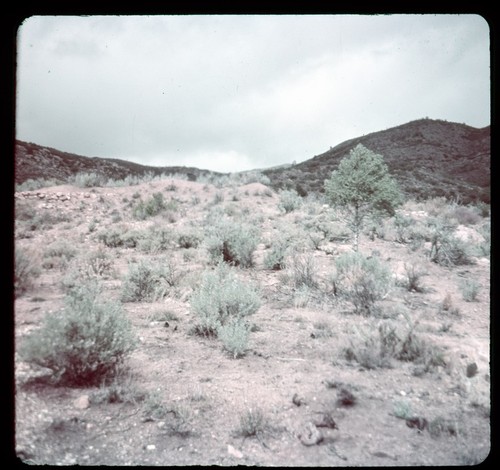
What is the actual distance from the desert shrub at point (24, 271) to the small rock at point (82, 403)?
2.93 metres

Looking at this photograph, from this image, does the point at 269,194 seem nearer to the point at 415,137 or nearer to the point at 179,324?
the point at 179,324

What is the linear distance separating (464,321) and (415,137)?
157 feet

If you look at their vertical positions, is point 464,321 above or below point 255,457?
above

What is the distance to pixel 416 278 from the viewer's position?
691 centimetres

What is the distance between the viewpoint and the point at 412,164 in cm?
3822

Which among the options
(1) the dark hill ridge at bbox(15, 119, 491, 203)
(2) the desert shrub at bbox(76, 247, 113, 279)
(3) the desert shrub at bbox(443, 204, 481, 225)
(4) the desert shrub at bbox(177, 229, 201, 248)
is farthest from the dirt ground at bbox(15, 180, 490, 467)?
(1) the dark hill ridge at bbox(15, 119, 491, 203)

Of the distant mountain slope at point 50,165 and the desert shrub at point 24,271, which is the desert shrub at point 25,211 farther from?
the distant mountain slope at point 50,165

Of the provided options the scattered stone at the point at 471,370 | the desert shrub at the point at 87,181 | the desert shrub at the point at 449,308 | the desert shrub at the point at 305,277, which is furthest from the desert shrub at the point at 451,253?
the desert shrub at the point at 87,181

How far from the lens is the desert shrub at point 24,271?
5262mm

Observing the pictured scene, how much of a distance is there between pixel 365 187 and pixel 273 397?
27.6 ft

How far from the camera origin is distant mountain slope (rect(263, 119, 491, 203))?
2825 cm

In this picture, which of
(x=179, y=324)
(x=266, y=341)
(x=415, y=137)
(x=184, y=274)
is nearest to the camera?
(x=266, y=341)

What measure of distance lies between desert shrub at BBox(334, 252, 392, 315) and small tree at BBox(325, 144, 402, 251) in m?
3.37

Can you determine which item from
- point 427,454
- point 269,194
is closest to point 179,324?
point 427,454
